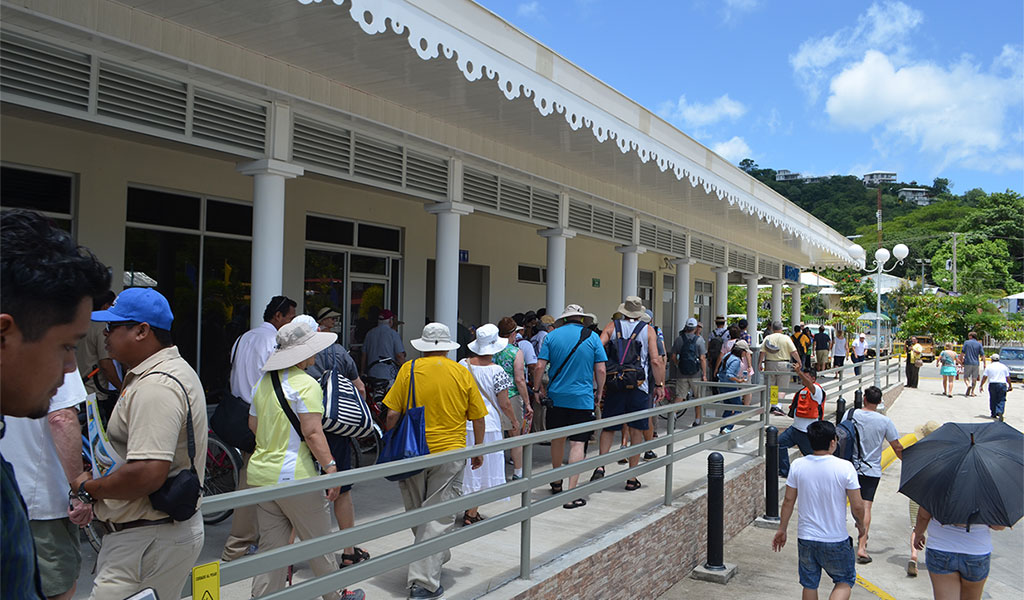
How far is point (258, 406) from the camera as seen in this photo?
4.13 meters

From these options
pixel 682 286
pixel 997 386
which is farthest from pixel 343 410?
pixel 997 386

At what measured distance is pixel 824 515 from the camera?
560 centimetres

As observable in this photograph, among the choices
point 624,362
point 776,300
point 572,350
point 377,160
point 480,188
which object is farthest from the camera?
Answer: point 776,300

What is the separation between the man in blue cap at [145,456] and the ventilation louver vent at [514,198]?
7595mm

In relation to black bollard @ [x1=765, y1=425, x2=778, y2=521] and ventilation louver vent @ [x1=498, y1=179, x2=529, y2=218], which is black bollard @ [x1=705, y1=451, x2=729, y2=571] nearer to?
black bollard @ [x1=765, y1=425, x2=778, y2=521]

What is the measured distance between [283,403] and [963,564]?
477 centimetres

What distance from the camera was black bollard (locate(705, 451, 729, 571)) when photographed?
6918 mm

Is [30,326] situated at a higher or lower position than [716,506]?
higher

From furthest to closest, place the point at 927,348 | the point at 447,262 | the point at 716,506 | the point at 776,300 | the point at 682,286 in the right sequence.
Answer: the point at 927,348
the point at 776,300
the point at 682,286
the point at 447,262
the point at 716,506

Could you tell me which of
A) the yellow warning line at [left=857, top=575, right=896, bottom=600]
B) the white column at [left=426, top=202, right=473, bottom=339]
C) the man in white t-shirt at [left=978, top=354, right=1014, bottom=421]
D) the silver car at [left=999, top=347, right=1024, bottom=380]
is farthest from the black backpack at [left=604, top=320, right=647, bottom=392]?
the silver car at [left=999, top=347, right=1024, bottom=380]

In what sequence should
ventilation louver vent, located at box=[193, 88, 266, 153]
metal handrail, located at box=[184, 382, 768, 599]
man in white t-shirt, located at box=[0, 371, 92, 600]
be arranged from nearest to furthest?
man in white t-shirt, located at box=[0, 371, 92, 600]
metal handrail, located at box=[184, 382, 768, 599]
ventilation louver vent, located at box=[193, 88, 266, 153]

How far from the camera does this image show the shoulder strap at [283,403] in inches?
159

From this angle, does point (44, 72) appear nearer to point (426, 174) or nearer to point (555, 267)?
point (426, 174)

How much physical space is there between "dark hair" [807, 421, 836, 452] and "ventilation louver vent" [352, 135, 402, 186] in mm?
5009
